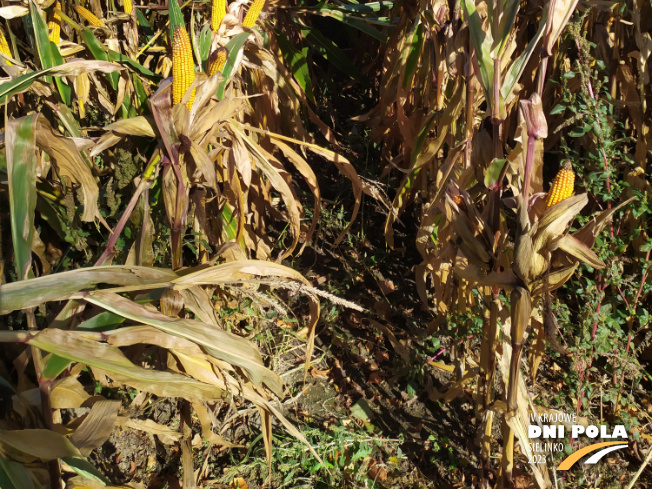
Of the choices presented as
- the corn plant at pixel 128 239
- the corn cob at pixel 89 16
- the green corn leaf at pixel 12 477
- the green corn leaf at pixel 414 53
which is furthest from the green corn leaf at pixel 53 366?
the green corn leaf at pixel 414 53

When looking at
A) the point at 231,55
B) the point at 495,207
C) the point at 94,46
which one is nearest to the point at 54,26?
the point at 94,46

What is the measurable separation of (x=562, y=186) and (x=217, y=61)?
1246mm

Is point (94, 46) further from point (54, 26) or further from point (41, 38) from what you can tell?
point (54, 26)

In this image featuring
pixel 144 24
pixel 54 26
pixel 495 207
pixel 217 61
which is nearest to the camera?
pixel 495 207

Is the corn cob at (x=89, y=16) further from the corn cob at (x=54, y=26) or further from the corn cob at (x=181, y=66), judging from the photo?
the corn cob at (x=181, y=66)

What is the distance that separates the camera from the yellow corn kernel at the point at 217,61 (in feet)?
6.01

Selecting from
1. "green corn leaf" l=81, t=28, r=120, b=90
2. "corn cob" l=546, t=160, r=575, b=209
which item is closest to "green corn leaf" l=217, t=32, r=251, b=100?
"green corn leaf" l=81, t=28, r=120, b=90

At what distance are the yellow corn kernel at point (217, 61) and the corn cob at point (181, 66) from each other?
25 cm

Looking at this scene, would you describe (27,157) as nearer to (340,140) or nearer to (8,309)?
(8,309)

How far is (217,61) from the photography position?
1833mm

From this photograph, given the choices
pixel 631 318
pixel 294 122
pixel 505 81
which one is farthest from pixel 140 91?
pixel 631 318

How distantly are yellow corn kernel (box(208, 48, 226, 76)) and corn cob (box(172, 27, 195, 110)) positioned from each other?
246 mm

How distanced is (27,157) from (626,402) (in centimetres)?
251

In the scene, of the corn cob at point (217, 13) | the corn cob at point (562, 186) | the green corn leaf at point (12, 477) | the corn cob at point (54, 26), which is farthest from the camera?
the corn cob at point (54, 26)
